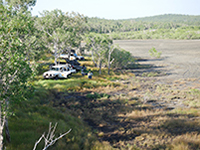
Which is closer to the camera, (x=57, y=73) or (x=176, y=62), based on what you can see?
(x=57, y=73)

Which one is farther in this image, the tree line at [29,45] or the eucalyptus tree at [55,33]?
the eucalyptus tree at [55,33]

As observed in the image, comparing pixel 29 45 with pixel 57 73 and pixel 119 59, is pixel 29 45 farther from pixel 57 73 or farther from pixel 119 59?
pixel 119 59

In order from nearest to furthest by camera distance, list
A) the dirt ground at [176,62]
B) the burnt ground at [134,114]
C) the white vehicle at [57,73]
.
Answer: the burnt ground at [134,114] → the white vehicle at [57,73] → the dirt ground at [176,62]

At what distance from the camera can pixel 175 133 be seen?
46.0ft

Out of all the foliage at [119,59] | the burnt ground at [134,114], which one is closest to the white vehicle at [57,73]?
the burnt ground at [134,114]

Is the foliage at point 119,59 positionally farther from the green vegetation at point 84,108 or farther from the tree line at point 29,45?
the green vegetation at point 84,108

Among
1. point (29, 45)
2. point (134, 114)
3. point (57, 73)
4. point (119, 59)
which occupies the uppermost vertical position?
point (29, 45)

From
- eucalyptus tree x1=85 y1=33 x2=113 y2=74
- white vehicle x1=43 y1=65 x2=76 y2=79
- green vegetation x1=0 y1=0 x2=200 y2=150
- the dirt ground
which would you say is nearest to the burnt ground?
green vegetation x1=0 y1=0 x2=200 y2=150

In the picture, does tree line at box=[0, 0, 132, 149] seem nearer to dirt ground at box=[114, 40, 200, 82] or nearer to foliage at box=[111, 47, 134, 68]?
foliage at box=[111, 47, 134, 68]

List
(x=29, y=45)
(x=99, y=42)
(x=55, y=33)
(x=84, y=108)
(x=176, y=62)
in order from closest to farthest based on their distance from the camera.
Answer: (x=84, y=108) → (x=29, y=45) → (x=55, y=33) → (x=99, y=42) → (x=176, y=62)

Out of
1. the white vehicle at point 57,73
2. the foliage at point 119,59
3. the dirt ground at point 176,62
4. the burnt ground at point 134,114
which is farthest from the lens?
the foliage at point 119,59

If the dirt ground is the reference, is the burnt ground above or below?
below

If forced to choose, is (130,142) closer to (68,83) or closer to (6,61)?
(6,61)

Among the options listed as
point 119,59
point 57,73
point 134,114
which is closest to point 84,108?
point 134,114
